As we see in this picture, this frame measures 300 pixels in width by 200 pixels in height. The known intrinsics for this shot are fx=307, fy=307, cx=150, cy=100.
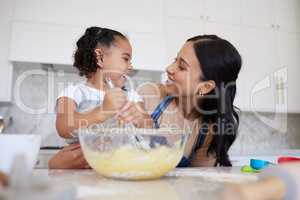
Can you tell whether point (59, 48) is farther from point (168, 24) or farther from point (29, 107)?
point (168, 24)

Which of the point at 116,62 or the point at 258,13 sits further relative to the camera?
the point at 258,13

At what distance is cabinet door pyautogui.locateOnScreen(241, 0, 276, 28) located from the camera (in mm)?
2359

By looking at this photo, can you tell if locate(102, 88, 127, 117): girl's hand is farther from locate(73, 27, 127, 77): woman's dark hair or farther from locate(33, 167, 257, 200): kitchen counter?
locate(73, 27, 127, 77): woman's dark hair

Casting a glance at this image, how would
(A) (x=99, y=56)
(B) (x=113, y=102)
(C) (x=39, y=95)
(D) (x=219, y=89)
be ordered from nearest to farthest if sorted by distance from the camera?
(B) (x=113, y=102) < (D) (x=219, y=89) < (A) (x=99, y=56) < (C) (x=39, y=95)

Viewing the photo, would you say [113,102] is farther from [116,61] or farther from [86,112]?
[116,61]

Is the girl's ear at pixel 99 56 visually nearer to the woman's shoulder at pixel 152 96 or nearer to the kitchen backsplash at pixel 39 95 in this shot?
the woman's shoulder at pixel 152 96

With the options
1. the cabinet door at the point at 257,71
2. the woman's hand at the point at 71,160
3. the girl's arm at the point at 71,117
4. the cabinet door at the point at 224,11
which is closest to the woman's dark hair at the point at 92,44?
the girl's arm at the point at 71,117

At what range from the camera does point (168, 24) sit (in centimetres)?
213

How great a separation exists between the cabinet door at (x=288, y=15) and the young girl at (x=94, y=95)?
161cm

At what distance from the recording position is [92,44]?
4.71 ft

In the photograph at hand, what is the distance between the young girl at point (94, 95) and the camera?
93 centimetres

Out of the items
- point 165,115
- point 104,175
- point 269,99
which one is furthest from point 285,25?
point 104,175

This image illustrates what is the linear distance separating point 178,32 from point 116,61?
94cm

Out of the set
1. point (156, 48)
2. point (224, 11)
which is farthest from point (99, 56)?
point (224, 11)
